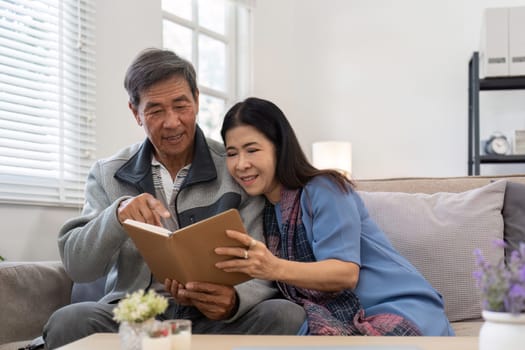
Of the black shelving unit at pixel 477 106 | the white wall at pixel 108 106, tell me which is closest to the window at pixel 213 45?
the white wall at pixel 108 106

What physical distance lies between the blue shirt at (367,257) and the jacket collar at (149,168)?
0.32 m

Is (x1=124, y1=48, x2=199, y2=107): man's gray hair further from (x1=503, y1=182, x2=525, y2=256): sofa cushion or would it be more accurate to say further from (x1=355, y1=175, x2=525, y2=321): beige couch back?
(x1=503, y1=182, x2=525, y2=256): sofa cushion

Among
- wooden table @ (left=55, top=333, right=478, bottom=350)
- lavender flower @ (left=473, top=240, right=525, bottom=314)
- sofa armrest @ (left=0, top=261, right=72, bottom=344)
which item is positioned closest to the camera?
lavender flower @ (left=473, top=240, right=525, bottom=314)

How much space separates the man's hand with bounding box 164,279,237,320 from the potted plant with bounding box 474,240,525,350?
0.72 metres

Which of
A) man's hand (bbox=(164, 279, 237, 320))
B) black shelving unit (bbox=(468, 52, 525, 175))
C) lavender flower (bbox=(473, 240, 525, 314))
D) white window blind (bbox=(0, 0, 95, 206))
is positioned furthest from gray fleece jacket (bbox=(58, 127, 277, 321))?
black shelving unit (bbox=(468, 52, 525, 175))

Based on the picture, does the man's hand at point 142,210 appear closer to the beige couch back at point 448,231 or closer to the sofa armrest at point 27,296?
the sofa armrest at point 27,296

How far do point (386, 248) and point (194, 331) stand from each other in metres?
0.55

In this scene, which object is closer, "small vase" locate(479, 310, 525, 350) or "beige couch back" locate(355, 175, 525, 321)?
"small vase" locate(479, 310, 525, 350)

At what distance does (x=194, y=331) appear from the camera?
5.69 feet

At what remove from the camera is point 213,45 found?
4.33 metres

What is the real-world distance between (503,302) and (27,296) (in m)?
1.30

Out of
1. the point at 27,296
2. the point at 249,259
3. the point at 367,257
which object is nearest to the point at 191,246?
the point at 249,259

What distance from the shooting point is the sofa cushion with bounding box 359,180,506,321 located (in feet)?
6.53

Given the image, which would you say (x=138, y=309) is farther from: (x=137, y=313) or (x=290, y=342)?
(x=290, y=342)
